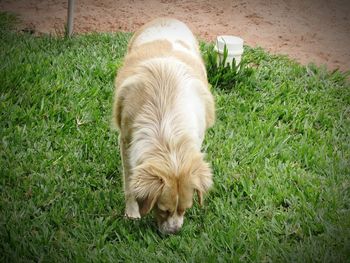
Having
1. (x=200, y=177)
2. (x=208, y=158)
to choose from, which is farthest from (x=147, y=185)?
(x=208, y=158)

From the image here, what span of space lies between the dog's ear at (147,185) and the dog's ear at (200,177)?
271mm

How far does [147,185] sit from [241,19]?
5.60 metres

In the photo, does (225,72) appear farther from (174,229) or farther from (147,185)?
(147,185)

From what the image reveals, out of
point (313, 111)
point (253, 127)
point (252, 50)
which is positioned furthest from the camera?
point (252, 50)

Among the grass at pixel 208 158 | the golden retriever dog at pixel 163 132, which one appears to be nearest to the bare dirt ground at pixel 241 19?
the grass at pixel 208 158

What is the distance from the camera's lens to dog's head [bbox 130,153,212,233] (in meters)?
3.42

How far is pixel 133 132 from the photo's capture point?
3.84m

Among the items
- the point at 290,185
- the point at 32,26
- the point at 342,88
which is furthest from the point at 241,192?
the point at 32,26

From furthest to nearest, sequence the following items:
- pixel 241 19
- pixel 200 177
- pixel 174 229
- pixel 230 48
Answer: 1. pixel 241 19
2. pixel 230 48
3. pixel 174 229
4. pixel 200 177

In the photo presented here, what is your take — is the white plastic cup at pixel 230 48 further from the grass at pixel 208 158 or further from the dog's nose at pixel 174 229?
the dog's nose at pixel 174 229

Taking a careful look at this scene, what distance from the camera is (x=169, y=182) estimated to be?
345cm

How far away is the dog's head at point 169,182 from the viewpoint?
3420 millimetres

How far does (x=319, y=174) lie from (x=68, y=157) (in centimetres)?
258

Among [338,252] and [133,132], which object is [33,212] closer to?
[133,132]
